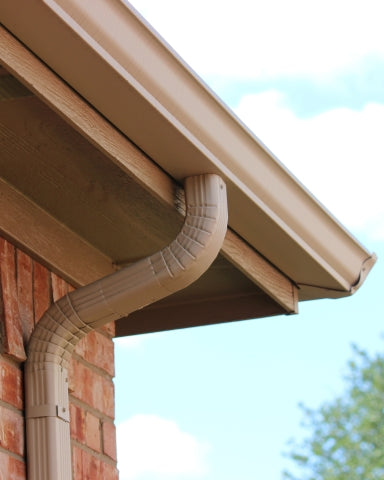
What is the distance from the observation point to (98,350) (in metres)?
2.54

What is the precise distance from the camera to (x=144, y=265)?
84.7 inches

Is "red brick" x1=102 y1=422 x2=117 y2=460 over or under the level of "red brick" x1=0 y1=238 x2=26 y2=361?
under

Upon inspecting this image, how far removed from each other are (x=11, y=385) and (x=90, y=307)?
23 centimetres

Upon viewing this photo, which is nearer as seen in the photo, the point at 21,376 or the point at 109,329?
the point at 21,376

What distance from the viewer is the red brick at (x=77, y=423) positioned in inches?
90.7

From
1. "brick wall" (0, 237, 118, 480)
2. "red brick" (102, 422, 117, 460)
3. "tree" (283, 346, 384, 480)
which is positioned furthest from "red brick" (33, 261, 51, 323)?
"tree" (283, 346, 384, 480)

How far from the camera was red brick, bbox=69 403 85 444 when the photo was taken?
7.56 feet

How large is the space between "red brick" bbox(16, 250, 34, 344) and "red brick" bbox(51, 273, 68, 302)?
10 centimetres

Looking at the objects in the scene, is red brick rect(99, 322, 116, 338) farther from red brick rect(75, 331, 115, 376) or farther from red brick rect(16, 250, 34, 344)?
red brick rect(16, 250, 34, 344)

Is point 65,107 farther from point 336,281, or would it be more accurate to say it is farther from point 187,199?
point 336,281

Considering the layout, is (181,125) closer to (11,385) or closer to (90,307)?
(90,307)

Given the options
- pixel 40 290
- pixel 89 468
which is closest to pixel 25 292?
pixel 40 290

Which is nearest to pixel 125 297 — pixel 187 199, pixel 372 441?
pixel 187 199

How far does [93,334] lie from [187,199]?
56cm
